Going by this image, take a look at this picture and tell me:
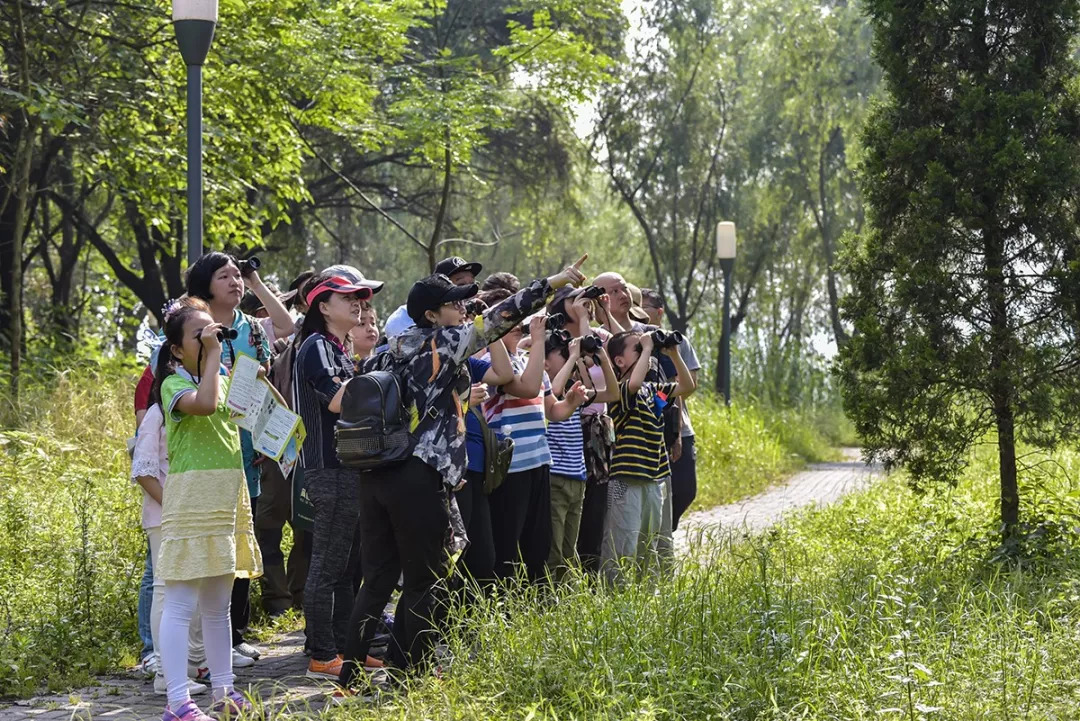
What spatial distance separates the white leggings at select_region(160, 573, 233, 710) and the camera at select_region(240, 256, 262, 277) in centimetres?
179

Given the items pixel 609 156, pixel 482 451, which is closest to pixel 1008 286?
pixel 482 451

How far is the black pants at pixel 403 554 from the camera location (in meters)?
5.72

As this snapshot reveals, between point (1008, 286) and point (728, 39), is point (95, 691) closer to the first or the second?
point (1008, 286)

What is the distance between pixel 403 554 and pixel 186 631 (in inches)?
36.7

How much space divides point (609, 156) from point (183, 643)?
25.7 metres

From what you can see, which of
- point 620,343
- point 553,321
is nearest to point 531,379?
point 553,321

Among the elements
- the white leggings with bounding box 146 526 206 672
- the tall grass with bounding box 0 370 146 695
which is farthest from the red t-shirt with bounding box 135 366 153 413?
the tall grass with bounding box 0 370 146 695

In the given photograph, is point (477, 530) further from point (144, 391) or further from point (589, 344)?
point (144, 391)

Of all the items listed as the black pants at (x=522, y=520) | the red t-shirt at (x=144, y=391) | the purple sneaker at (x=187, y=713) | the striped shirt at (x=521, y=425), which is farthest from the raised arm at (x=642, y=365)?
the purple sneaker at (x=187, y=713)

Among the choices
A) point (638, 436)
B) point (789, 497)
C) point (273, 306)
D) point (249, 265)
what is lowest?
point (789, 497)

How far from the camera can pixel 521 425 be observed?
690cm

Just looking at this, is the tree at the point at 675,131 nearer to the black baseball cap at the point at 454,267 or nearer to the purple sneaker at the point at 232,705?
the black baseball cap at the point at 454,267

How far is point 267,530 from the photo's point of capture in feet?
26.5

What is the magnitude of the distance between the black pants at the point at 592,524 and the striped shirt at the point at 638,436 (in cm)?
21
